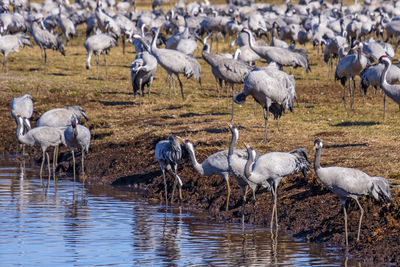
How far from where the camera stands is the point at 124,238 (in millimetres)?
9633

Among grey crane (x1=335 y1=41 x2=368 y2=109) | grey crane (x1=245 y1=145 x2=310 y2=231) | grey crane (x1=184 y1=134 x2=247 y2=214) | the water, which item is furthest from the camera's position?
grey crane (x1=335 y1=41 x2=368 y2=109)

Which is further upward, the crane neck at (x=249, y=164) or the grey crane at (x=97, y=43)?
the grey crane at (x=97, y=43)

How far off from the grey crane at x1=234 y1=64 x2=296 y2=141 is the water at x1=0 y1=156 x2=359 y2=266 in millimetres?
3079

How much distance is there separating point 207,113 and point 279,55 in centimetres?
235

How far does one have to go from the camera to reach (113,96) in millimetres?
20781

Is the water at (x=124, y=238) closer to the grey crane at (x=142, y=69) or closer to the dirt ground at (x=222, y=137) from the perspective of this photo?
the dirt ground at (x=222, y=137)

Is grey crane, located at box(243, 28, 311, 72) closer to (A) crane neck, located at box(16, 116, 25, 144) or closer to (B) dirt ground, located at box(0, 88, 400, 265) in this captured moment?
(B) dirt ground, located at box(0, 88, 400, 265)

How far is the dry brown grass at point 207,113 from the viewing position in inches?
519

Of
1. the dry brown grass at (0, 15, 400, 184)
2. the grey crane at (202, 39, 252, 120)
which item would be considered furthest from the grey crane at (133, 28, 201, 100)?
the grey crane at (202, 39, 252, 120)

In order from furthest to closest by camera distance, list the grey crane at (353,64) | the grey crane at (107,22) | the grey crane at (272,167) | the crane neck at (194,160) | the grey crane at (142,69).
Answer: the grey crane at (107,22) → the grey crane at (142,69) → the grey crane at (353,64) → the crane neck at (194,160) → the grey crane at (272,167)

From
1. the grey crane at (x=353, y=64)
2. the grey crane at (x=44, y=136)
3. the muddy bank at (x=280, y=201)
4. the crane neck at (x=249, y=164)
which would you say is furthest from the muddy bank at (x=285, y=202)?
the grey crane at (x=353, y=64)

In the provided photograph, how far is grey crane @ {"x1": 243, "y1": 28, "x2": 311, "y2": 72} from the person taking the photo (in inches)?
710

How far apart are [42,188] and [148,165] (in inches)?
77.2

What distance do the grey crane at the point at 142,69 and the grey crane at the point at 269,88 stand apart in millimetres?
4682
